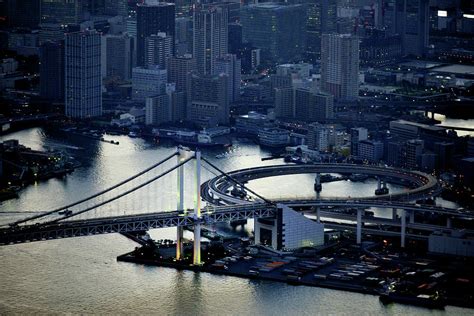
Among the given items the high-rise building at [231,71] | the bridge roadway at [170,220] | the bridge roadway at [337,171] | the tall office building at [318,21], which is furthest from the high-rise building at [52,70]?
the bridge roadway at [170,220]

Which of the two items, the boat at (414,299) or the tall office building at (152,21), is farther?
the tall office building at (152,21)

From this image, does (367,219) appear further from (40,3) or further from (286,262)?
(40,3)

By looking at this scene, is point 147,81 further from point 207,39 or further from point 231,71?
point 207,39

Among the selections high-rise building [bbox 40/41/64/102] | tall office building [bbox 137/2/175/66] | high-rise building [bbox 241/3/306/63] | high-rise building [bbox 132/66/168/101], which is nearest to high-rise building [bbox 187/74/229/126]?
high-rise building [bbox 132/66/168/101]

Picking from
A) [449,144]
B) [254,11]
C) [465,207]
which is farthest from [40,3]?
[465,207]

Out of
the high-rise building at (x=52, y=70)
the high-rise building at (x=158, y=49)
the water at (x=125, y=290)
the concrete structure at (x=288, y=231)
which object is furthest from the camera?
the high-rise building at (x=158, y=49)

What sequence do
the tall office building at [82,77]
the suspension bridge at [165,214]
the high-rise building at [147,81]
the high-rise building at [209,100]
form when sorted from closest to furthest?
the suspension bridge at [165,214] < the high-rise building at [209,100] < the tall office building at [82,77] < the high-rise building at [147,81]

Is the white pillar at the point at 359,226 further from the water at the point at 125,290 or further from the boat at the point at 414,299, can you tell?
the boat at the point at 414,299
